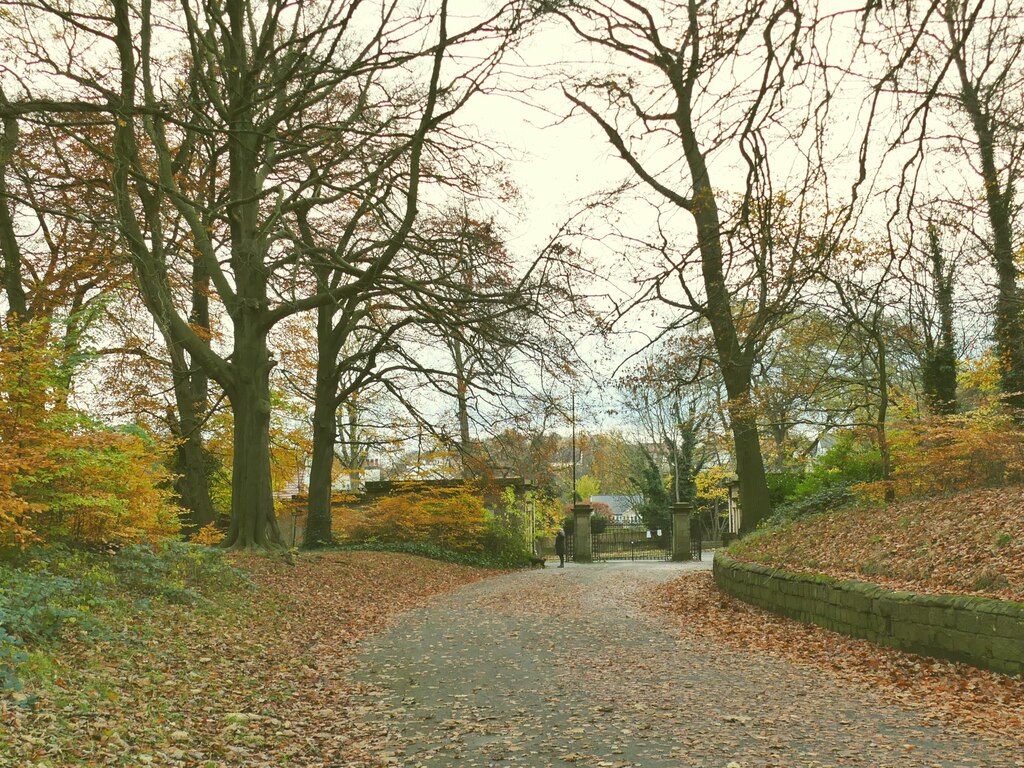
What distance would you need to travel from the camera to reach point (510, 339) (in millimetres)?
15141

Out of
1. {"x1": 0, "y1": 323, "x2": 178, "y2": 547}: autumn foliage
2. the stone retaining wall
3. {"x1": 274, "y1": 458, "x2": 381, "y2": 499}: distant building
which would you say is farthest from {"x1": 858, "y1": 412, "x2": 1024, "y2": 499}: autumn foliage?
{"x1": 274, "y1": 458, "x2": 381, "y2": 499}: distant building

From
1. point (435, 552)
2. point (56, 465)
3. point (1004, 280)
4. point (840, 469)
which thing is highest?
point (1004, 280)

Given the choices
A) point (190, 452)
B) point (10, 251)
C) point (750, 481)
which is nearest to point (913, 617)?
point (750, 481)

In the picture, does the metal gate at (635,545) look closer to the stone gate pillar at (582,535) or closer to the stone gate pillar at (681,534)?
the stone gate pillar at (582,535)

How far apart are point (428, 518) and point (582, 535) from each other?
10392mm

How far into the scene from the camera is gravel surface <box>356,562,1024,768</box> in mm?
5129

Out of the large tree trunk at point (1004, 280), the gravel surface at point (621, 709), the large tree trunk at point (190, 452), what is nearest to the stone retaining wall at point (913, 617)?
the gravel surface at point (621, 709)

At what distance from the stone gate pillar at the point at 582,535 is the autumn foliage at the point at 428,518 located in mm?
8580

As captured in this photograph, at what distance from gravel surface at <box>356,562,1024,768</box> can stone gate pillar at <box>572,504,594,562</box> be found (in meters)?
22.7

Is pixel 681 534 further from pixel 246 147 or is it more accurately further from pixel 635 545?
pixel 246 147

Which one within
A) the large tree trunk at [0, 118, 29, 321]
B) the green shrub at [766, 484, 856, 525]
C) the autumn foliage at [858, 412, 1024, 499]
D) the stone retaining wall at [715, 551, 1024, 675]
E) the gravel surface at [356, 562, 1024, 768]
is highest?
the large tree trunk at [0, 118, 29, 321]

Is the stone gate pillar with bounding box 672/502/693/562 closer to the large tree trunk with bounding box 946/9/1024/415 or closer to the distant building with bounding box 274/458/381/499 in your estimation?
the distant building with bounding box 274/458/381/499

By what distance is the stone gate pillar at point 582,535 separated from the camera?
109 feet

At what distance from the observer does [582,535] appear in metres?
33.5
